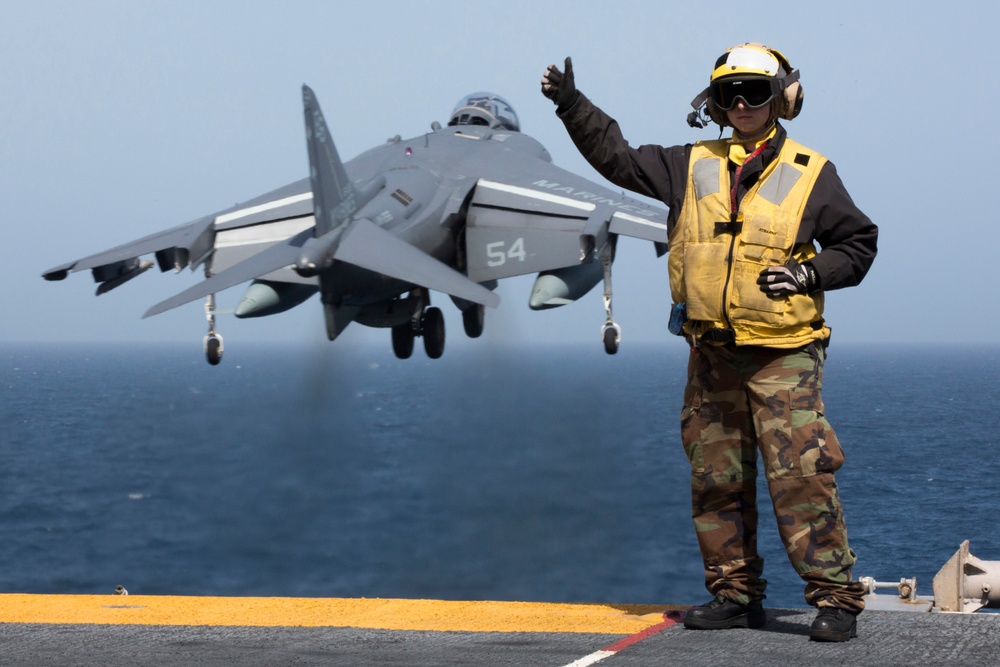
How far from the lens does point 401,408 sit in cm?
12406

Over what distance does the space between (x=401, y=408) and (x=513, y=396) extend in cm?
5915

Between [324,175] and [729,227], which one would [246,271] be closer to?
[324,175]

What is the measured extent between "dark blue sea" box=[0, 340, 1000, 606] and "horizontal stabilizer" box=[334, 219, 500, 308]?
20.5 meters

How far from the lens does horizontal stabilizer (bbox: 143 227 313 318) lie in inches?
667

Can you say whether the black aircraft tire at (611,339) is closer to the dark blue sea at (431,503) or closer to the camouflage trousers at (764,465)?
the camouflage trousers at (764,465)

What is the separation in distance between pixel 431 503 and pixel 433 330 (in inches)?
1463

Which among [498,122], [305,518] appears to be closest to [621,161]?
[498,122]

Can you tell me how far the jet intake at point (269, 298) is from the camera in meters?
21.4

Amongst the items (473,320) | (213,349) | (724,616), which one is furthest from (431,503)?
(724,616)

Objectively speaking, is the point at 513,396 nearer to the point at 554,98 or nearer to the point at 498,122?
the point at 498,122

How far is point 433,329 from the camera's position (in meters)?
24.5

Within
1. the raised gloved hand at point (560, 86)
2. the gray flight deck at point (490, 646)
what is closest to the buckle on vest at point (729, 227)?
the raised gloved hand at point (560, 86)

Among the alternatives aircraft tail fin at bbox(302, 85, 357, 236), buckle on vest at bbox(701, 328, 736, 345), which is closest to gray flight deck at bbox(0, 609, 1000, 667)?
buckle on vest at bbox(701, 328, 736, 345)

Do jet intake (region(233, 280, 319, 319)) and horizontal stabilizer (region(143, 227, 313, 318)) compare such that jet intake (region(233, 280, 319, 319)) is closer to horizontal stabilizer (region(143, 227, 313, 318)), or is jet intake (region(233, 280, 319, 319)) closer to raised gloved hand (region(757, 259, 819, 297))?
horizontal stabilizer (region(143, 227, 313, 318))
